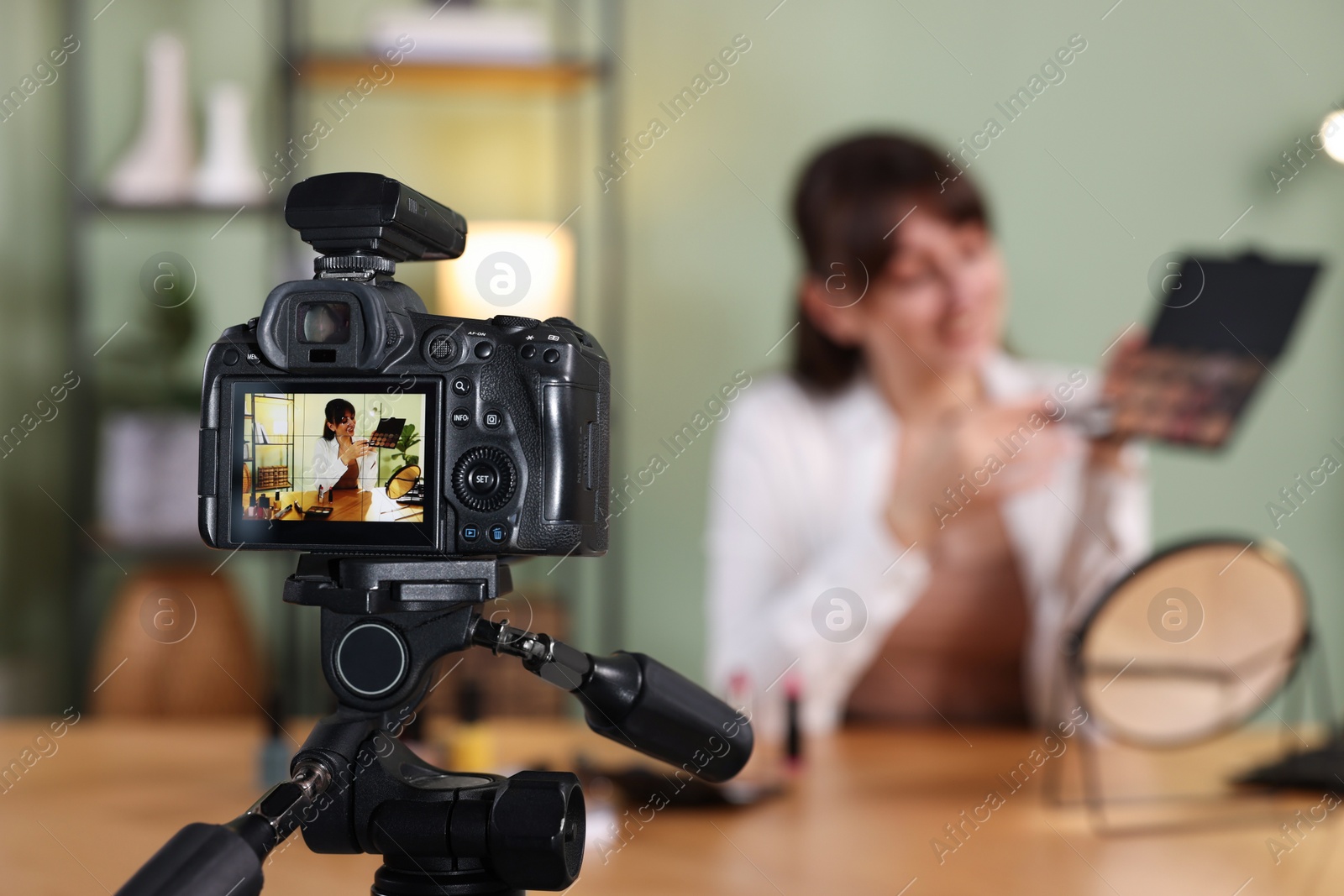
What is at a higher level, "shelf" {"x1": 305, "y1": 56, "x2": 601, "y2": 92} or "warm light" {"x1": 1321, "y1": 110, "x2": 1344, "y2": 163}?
"shelf" {"x1": 305, "y1": 56, "x2": 601, "y2": 92}

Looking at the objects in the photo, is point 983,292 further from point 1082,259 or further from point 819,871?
point 819,871

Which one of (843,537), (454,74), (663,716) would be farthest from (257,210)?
(663,716)

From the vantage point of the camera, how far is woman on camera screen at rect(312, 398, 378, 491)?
57 cm

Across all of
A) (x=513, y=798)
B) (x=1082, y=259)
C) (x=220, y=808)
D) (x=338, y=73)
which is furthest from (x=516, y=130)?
(x=513, y=798)

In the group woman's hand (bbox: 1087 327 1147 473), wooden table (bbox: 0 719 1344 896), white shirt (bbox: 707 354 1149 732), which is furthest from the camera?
white shirt (bbox: 707 354 1149 732)

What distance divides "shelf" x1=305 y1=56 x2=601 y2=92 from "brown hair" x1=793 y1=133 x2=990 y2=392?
1.79 feet

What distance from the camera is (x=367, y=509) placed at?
22.5 inches

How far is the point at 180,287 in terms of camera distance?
2.55 meters

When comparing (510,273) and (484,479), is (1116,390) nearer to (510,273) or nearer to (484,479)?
(510,273)

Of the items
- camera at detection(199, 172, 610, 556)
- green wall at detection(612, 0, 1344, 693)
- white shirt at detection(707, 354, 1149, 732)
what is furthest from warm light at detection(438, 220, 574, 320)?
camera at detection(199, 172, 610, 556)

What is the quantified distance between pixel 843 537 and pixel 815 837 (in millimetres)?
1300

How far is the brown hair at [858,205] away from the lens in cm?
225

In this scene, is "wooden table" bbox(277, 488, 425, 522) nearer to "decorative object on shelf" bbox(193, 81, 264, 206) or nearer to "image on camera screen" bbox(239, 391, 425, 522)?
"image on camera screen" bbox(239, 391, 425, 522)

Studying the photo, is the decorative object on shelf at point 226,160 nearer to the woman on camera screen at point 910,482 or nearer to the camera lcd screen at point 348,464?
the woman on camera screen at point 910,482
